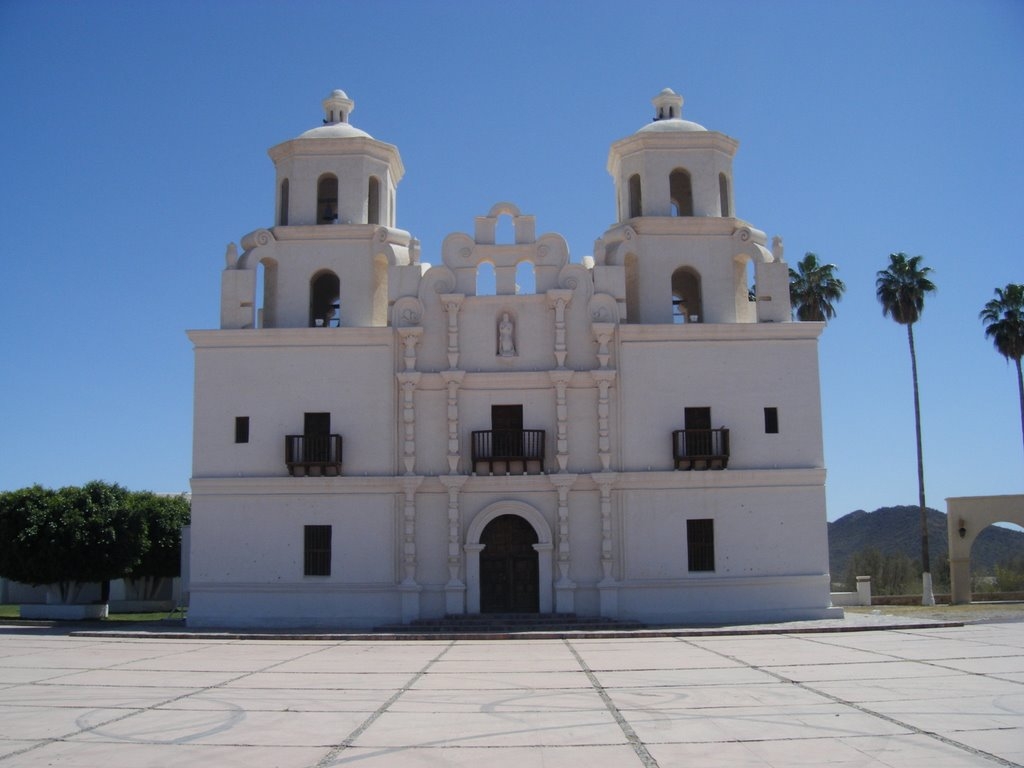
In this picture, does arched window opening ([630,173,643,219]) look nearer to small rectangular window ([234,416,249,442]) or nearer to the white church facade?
the white church facade

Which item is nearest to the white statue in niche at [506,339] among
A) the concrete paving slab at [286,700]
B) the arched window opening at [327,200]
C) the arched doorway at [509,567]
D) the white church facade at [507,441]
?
the white church facade at [507,441]

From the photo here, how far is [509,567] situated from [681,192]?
42.8 feet

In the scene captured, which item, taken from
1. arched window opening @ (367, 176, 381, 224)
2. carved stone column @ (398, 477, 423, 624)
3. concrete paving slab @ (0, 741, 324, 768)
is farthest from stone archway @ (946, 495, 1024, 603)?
concrete paving slab @ (0, 741, 324, 768)

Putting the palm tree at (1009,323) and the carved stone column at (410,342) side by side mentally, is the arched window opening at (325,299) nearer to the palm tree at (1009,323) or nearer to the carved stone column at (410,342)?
the carved stone column at (410,342)

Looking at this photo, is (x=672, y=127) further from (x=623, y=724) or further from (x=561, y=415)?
(x=623, y=724)

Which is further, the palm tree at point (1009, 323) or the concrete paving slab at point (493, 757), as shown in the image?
the palm tree at point (1009, 323)

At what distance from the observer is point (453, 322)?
29.6m

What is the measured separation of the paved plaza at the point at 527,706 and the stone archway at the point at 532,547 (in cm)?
690

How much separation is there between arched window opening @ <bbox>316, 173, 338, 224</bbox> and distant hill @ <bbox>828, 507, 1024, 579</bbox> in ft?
193

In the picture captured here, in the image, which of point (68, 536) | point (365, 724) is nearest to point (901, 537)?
point (68, 536)

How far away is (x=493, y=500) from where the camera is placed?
95.5 ft

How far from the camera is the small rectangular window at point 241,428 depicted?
29.6 metres

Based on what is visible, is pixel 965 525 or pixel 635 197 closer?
pixel 635 197

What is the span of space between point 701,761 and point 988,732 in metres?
3.42
